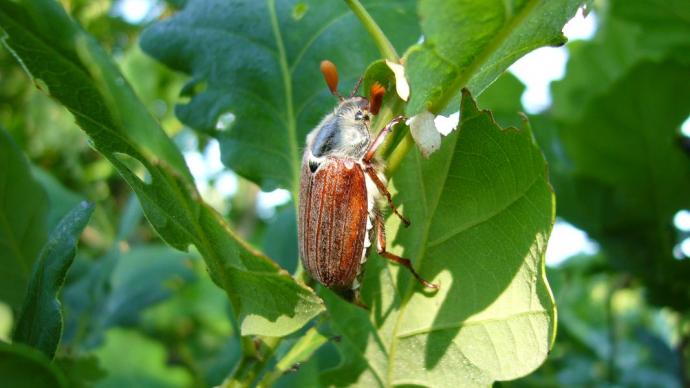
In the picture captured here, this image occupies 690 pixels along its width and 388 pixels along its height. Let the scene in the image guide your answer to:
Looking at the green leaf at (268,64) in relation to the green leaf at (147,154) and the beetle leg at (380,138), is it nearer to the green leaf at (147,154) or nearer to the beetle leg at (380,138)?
the beetle leg at (380,138)

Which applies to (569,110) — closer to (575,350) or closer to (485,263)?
(575,350)

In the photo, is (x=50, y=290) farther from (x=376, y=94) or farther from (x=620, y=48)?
(x=620, y=48)

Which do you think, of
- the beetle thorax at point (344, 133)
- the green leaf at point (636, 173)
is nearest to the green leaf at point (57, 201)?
the beetle thorax at point (344, 133)

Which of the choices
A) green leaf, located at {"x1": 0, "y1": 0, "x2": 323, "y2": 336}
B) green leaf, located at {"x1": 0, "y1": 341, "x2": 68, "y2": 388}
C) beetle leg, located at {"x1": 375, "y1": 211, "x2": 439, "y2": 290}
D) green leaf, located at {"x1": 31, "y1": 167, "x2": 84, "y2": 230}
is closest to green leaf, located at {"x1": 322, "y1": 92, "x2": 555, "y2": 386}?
beetle leg, located at {"x1": 375, "y1": 211, "x2": 439, "y2": 290}

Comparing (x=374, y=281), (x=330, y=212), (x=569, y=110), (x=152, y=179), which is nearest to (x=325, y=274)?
(x=374, y=281)

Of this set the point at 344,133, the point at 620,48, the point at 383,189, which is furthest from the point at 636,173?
the point at 383,189

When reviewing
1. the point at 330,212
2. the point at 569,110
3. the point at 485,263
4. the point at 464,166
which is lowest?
the point at 569,110

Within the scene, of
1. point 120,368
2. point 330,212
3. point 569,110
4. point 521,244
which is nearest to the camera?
point 521,244
